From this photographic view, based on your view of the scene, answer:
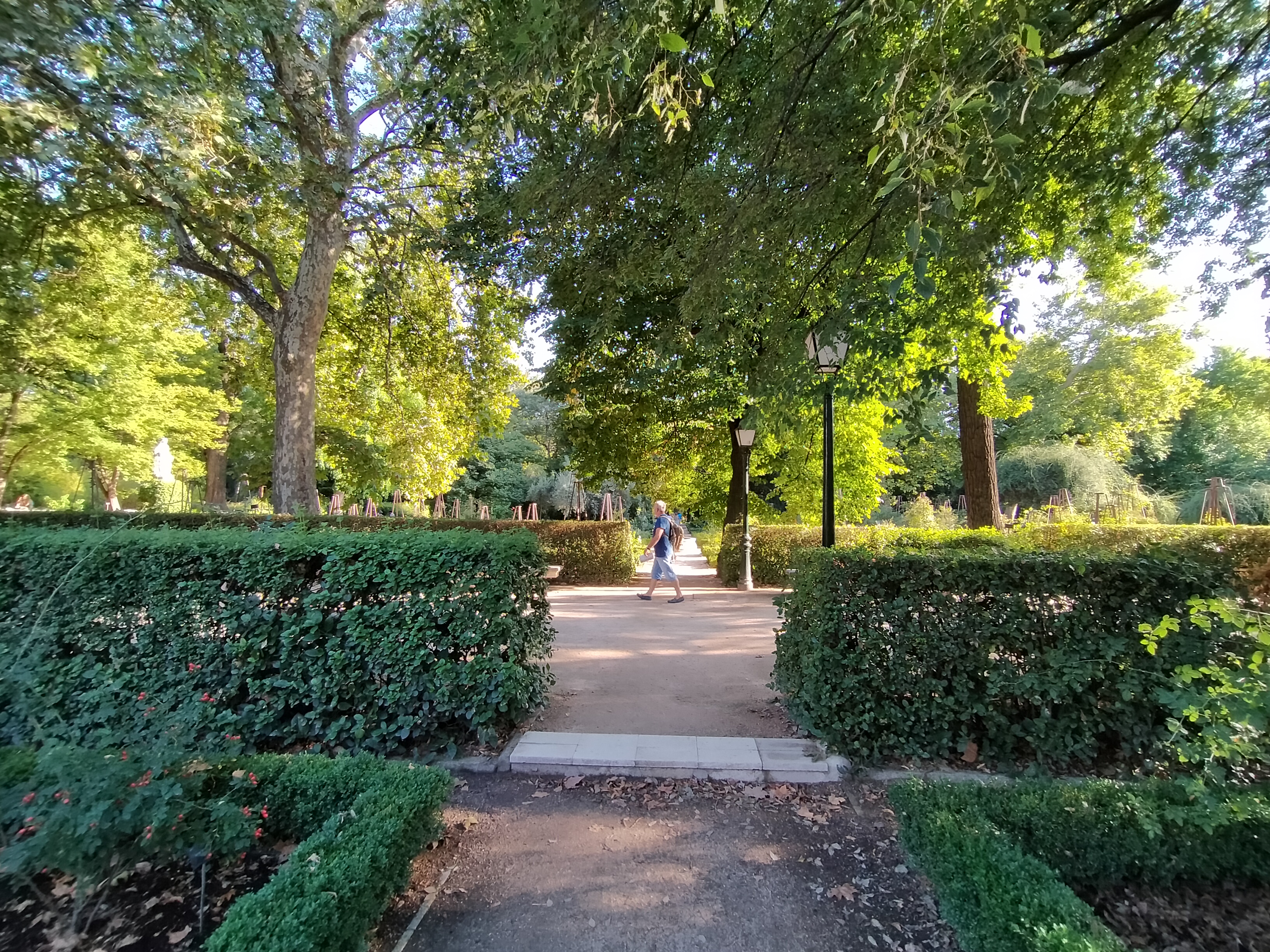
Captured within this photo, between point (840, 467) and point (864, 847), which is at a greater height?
point (840, 467)

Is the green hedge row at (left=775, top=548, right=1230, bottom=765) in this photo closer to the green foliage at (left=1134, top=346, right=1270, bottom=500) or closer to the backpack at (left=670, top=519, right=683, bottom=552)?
the backpack at (left=670, top=519, right=683, bottom=552)

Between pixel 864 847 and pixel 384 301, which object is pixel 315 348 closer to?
pixel 384 301

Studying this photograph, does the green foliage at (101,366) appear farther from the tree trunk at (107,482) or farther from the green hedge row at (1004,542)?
the green hedge row at (1004,542)

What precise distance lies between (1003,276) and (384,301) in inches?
431

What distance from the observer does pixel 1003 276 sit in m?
6.14

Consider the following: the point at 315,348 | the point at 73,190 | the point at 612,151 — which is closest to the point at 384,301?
the point at 315,348

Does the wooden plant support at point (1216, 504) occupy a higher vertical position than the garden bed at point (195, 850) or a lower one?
higher

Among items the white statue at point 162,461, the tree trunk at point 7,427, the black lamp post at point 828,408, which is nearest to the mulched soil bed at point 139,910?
the black lamp post at point 828,408

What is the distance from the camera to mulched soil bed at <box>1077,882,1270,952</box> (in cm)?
223

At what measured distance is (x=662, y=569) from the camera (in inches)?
420

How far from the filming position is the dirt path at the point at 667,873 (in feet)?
7.91

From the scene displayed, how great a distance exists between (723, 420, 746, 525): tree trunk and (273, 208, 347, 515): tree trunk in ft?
28.1

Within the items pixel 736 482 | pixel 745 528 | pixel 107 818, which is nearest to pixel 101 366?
pixel 736 482

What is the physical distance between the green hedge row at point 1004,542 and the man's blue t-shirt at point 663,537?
6.98 feet
